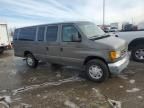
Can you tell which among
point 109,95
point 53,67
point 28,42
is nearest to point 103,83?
point 109,95

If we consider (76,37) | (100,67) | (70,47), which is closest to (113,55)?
(100,67)

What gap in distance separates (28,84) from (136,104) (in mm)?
3729

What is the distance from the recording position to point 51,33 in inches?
285

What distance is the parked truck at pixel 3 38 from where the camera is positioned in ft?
45.9

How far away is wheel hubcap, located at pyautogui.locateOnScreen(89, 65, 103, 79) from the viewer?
592 cm

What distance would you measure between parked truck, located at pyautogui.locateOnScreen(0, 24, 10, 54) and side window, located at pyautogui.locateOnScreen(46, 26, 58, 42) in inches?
306

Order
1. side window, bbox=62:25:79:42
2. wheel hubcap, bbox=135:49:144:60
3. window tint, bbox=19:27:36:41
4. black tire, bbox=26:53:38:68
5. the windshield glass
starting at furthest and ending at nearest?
black tire, bbox=26:53:38:68 → wheel hubcap, bbox=135:49:144:60 → window tint, bbox=19:27:36:41 → side window, bbox=62:25:79:42 → the windshield glass

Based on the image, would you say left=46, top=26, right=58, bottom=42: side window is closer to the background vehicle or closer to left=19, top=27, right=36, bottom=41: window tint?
left=19, top=27, right=36, bottom=41: window tint

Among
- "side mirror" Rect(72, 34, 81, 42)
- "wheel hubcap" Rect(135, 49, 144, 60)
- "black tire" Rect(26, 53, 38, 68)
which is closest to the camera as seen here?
"side mirror" Rect(72, 34, 81, 42)

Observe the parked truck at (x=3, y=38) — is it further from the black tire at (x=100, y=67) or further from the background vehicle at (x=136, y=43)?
the black tire at (x=100, y=67)

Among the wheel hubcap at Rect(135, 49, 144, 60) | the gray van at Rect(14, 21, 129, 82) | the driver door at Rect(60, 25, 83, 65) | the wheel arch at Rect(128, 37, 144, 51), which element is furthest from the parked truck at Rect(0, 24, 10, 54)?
the wheel hubcap at Rect(135, 49, 144, 60)

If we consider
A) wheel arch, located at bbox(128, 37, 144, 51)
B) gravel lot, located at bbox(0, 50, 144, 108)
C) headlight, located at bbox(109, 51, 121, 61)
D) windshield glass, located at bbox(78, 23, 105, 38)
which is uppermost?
windshield glass, located at bbox(78, 23, 105, 38)

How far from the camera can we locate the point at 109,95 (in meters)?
5.00

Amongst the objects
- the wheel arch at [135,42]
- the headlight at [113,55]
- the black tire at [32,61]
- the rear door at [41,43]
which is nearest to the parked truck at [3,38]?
the black tire at [32,61]
